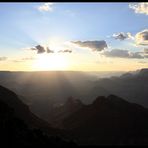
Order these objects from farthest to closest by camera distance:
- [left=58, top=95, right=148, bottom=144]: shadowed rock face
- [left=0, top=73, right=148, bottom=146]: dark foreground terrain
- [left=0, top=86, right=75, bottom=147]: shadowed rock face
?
1. [left=58, top=95, right=148, bottom=144]: shadowed rock face
2. [left=0, top=73, right=148, bottom=146]: dark foreground terrain
3. [left=0, top=86, right=75, bottom=147]: shadowed rock face

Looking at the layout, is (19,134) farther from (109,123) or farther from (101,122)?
(109,123)

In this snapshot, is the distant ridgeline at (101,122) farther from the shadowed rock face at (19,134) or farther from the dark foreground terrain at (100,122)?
the shadowed rock face at (19,134)

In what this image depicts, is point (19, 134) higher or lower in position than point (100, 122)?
higher

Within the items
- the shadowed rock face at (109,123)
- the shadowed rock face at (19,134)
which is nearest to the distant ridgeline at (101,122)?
the shadowed rock face at (109,123)

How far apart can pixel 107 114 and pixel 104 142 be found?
75.2 feet

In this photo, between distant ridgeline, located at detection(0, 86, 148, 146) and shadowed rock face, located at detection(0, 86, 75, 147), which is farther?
distant ridgeline, located at detection(0, 86, 148, 146)

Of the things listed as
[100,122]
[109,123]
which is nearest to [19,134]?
[100,122]

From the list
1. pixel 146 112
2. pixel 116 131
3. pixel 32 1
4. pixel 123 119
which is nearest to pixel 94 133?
pixel 116 131

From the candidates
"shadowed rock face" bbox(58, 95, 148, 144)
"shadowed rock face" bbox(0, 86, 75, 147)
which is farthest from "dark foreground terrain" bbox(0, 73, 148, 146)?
"shadowed rock face" bbox(0, 86, 75, 147)

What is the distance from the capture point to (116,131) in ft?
328

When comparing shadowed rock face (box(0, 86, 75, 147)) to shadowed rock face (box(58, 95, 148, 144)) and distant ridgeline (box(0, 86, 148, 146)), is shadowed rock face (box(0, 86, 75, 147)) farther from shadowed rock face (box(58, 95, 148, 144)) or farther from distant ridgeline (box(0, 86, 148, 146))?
Result: shadowed rock face (box(58, 95, 148, 144))

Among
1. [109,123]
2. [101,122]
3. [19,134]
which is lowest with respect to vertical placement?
[109,123]

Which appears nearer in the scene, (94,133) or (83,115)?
(94,133)

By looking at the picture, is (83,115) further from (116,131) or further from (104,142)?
(104,142)
